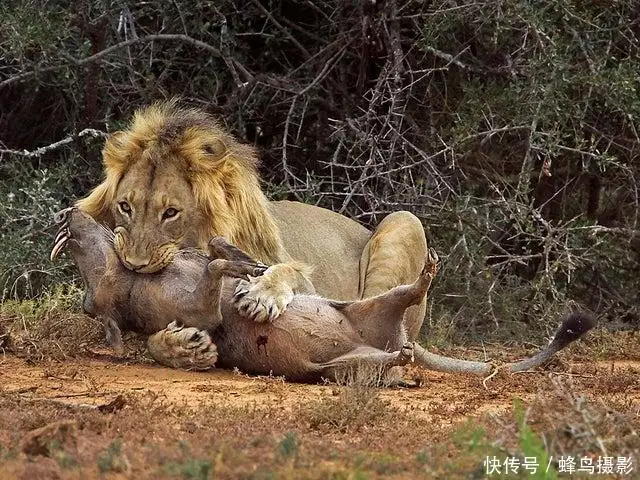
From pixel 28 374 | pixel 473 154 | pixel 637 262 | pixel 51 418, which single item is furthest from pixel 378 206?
pixel 51 418

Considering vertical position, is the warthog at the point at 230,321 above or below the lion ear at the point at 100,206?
below

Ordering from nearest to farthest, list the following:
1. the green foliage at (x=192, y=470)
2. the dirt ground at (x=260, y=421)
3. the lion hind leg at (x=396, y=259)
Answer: the green foliage at (x=192, y=470), the dirt ground at (x=260, y=421), the lion hind leg at (x=396, y=259)

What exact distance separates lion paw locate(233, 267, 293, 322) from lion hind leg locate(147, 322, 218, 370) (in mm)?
231

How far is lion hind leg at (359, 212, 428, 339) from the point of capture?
759 cm

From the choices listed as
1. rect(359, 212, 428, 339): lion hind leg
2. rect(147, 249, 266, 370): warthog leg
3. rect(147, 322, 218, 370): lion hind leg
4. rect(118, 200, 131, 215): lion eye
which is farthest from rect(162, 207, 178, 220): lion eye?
rect(359, 212, 428, 339): lion hind leg

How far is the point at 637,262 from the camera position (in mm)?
10461

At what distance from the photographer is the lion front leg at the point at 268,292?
19.9 feet

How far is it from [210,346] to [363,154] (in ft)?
10.8

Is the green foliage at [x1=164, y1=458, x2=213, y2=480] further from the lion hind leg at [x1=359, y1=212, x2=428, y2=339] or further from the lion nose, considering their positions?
the lion hind leg at [x1=359, y1=212, x2=428, y2=339]

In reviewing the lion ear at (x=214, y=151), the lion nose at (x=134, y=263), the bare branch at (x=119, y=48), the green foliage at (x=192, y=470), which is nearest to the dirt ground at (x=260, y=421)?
the green foliage at (x=192, y=470)

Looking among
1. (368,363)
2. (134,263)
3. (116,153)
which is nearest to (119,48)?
(116,153)

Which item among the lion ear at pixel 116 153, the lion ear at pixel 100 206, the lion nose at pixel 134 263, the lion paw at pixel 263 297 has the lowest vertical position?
the lion paw at pixel 263 297

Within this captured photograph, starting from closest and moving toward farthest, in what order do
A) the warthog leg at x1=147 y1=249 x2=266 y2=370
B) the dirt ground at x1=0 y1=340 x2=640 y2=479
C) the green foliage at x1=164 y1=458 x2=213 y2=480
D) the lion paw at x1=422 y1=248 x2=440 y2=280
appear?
the green foliage at x1=164 y1=458 x2=213 y2=480, the dirt ground at x1=0 y1=340 x2=640 y2=479, the lion paw at x1=422 y1=248 x2=440 y2=280, the warthog leg at x1=147 y1=249 x2=266 y2=370

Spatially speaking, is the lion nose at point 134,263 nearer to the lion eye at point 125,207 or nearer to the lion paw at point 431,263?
the lion eye at point 125,207
